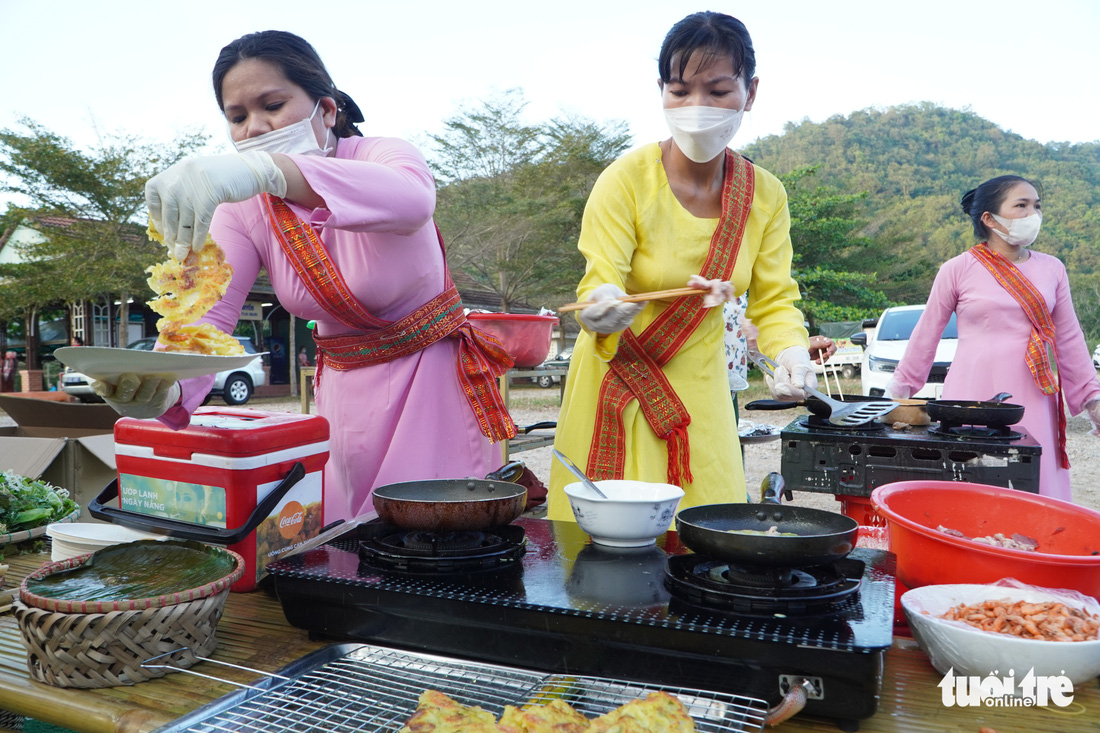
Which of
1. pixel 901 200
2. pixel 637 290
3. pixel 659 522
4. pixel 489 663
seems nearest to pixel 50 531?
pixel 489 663

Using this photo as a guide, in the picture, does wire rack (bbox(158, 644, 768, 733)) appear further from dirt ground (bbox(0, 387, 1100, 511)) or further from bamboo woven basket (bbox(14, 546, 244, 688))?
dirt ground (bbox(0, 387, 1100, 511))

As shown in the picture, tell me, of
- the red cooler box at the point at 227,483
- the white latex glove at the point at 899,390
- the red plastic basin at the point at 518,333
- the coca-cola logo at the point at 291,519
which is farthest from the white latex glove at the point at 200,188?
the white latex glove at the point at 899,390

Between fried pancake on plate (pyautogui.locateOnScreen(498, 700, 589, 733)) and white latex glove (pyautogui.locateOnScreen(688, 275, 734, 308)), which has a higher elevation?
white latex glove (pyautogui.locateOnScreen(688, 275, 734, 308))

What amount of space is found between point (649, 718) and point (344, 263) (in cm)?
149

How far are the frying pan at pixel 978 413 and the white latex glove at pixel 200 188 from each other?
9.07 ft

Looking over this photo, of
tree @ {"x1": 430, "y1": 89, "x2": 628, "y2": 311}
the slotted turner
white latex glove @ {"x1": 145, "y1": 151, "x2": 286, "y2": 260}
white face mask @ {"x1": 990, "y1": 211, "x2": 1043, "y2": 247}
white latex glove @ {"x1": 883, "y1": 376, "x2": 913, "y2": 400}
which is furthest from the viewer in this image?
tree @ {"x1": 430, "y1": 89, "x2": 628, "y2": 311}

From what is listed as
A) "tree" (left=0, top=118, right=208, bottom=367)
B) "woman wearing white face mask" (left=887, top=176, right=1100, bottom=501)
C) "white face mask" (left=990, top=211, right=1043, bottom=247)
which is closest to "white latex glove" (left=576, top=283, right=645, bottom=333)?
"woman wearing white face mask" (left=887, top=176, right=1100, bottom=501)

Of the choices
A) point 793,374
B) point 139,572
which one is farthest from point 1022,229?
point 139,572

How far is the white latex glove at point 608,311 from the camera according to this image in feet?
6.20

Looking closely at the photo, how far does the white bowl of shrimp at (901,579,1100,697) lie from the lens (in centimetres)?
112

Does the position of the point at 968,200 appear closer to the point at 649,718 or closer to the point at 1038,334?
the point at 1038,334

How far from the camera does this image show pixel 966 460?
3043 millimetres

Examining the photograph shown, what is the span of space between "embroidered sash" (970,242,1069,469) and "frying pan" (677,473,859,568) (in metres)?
2.97

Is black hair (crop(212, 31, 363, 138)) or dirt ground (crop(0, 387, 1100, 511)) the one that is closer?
black hair (crop(212, 31, 363, 138))
